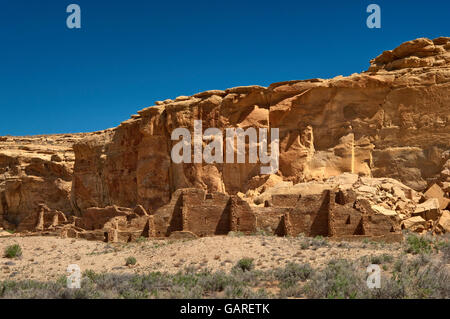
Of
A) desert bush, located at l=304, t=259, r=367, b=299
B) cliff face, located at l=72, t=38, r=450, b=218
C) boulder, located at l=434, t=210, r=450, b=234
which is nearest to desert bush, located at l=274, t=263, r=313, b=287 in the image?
desert bush, located at l=304, t=259, r=367, b=299

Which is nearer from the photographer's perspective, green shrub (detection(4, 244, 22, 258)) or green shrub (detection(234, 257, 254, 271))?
green shrub (detection(234, 257, 254, 271))

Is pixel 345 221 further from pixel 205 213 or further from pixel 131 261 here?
pixel 131 261

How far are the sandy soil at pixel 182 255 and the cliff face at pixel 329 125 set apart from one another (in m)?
15.6

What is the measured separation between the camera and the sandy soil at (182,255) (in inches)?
709

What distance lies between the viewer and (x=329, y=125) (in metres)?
38.5

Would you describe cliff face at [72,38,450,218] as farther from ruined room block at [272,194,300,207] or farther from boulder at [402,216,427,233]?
ruined room block at [272,194,300,207]

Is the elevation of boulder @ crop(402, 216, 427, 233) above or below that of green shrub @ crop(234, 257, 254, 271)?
above

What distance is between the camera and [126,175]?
1820 inches

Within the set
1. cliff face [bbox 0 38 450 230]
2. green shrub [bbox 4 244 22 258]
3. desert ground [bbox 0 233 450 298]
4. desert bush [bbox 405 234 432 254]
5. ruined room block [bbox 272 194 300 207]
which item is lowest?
green shrub [bbox 4 244 22 258]

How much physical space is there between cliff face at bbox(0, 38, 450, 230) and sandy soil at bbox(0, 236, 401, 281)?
15555 millimetres

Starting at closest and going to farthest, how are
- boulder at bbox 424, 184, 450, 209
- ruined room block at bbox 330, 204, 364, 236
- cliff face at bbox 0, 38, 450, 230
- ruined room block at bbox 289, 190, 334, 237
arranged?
ruined room block at bbox 330, 204, 364, 236 < ruined room block at bbox 289, 190, 334, 237 < boulder at bbox 424, 184, 450, 209 < cliff face at bbox 0, 38, 450, 230

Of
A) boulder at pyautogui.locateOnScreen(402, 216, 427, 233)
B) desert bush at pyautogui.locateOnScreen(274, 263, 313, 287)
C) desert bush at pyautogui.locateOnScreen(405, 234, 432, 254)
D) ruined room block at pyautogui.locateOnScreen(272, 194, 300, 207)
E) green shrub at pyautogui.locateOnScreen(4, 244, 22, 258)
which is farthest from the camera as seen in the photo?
ruined room block at pyautogui.locateOnScreen(272, 194, 300, 207)

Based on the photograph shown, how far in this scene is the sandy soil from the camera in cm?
1802
